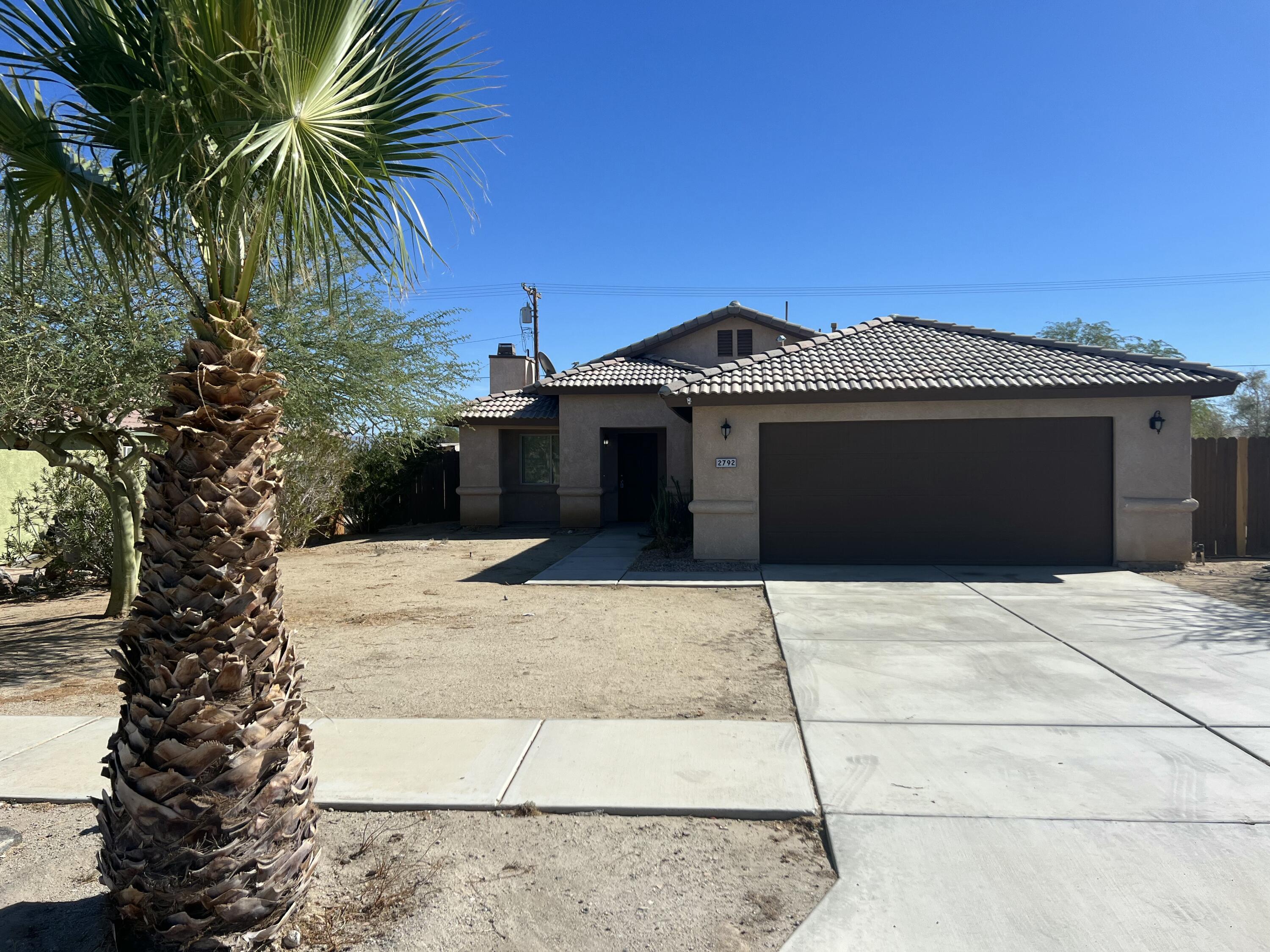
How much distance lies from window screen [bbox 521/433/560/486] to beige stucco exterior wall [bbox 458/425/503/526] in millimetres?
1131

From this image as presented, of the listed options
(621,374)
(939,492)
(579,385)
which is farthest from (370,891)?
(621,374)

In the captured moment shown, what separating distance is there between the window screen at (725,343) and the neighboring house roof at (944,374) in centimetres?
776

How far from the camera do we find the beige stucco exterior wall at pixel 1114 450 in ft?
42.8

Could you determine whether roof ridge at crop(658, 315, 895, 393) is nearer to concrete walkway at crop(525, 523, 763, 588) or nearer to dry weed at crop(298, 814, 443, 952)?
concrete walkway at crop(525, 523, 763, 588)

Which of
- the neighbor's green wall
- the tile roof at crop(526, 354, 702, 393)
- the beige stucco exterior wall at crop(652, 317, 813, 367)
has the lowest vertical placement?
the neighbor's green wall

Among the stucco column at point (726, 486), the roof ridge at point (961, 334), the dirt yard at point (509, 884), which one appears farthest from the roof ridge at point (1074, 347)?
the dirt yard at point (509, 884)

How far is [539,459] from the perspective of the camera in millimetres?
22859

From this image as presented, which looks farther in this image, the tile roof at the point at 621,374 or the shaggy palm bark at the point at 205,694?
the tile roof at the point at 621,374

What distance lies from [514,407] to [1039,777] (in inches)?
730

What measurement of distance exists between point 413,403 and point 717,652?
8.93 metres

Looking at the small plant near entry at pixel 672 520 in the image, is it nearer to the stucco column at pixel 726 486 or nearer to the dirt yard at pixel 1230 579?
the stucco column at pixel 726 486

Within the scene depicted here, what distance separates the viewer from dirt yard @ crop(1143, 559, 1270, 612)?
10.7 metres

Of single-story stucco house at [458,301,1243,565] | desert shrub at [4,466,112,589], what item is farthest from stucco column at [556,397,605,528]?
desert shrub at [4,466,112,589]

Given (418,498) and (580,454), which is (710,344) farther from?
(418,498)
